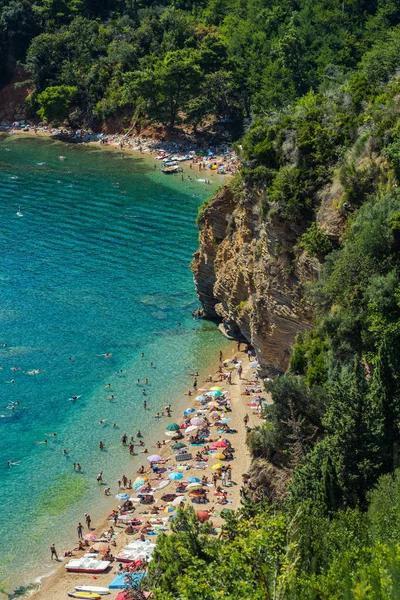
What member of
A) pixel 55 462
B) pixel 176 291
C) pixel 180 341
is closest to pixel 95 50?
pixel 176 291

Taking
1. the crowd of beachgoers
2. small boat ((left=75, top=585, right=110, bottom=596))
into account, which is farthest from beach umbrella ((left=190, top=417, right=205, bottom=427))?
the crowd of beachgoers

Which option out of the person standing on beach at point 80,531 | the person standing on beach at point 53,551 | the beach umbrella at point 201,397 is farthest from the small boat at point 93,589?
the beach umbrella at point 201,397

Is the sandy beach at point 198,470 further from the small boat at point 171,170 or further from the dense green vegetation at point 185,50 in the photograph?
the dense green vegetation at point 185,50

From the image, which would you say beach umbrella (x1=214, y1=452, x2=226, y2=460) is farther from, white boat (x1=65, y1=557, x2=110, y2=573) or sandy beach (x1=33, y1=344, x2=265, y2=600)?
white boat (x1=65, y1=557, x2=110, y2=573)

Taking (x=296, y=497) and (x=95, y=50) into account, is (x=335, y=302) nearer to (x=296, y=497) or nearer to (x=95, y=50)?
(x=296, y=497)

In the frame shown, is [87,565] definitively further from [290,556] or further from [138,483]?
[290,556]

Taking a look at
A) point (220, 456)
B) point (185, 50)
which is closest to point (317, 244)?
point (220, 456)
